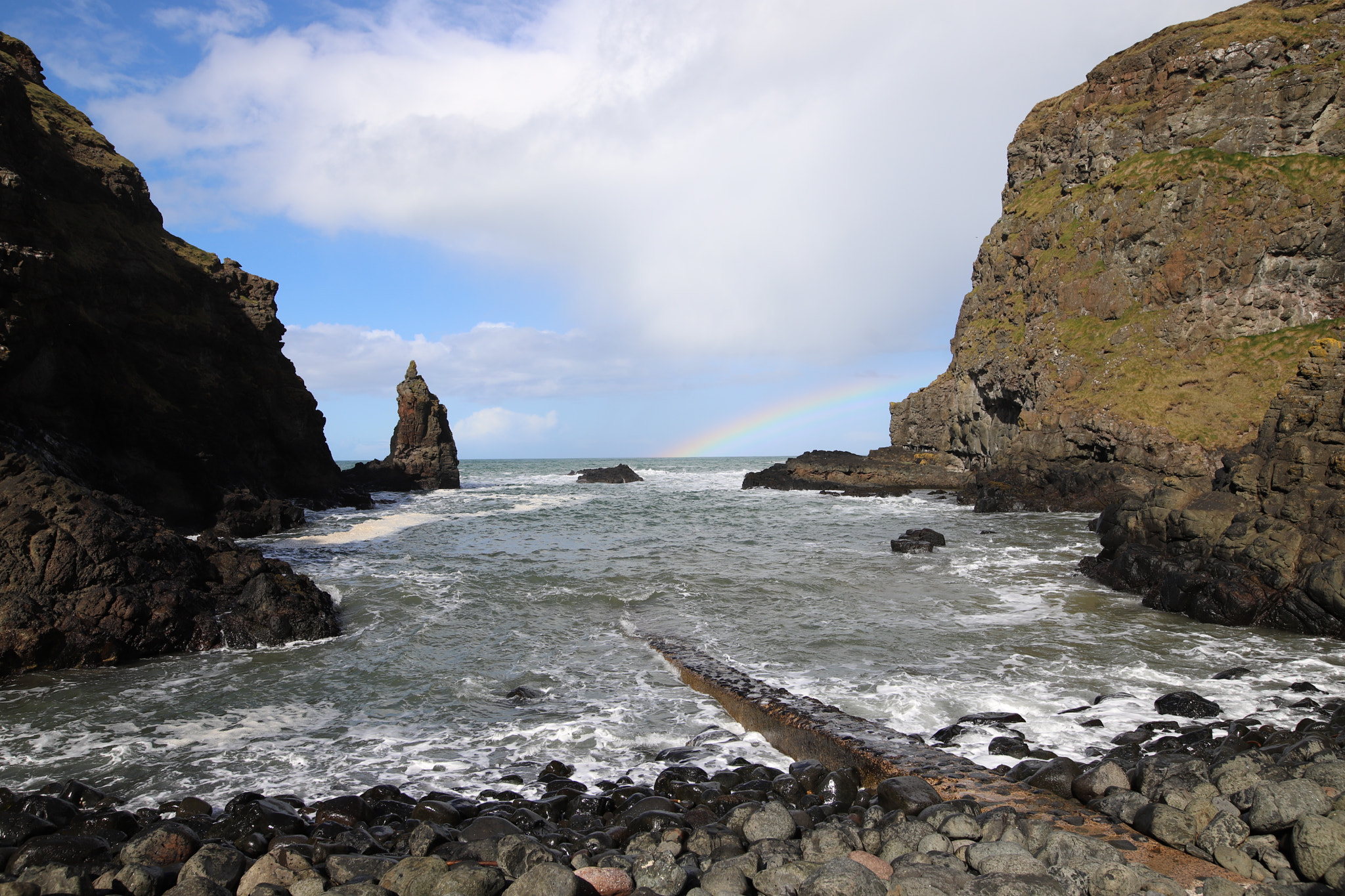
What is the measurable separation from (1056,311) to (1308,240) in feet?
42.5

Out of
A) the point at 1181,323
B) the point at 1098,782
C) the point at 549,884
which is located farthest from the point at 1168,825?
the point at 1181,323

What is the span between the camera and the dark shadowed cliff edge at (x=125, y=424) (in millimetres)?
11148

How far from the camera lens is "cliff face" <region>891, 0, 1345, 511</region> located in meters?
35.6

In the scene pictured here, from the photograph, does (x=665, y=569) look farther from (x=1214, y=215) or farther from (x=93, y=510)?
(x=1214, y=215)

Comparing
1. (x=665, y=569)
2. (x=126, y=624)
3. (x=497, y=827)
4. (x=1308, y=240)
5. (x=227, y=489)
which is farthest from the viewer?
(x=1308, y=240)

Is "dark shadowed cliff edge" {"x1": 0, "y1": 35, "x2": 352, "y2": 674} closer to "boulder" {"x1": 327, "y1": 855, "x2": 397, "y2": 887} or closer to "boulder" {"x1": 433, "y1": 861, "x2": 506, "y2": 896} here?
"boulder" {"x1": 327, "y1": 855, "x2": 397, "y2": 887}

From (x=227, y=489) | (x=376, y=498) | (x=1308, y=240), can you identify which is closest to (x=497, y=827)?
(x=227, y=489)

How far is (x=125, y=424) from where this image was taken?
24.9 metres

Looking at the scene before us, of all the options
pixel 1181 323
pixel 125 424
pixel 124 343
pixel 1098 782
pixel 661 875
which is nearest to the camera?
pixel 661 875

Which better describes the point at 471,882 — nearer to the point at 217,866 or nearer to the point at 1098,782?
the point at 217,866

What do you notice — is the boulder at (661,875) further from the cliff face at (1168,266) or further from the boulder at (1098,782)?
the cliff face at (1168,266)

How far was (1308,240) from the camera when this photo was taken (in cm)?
3722

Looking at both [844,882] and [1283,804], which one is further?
[1283,804]

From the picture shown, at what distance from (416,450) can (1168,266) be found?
176 feet
